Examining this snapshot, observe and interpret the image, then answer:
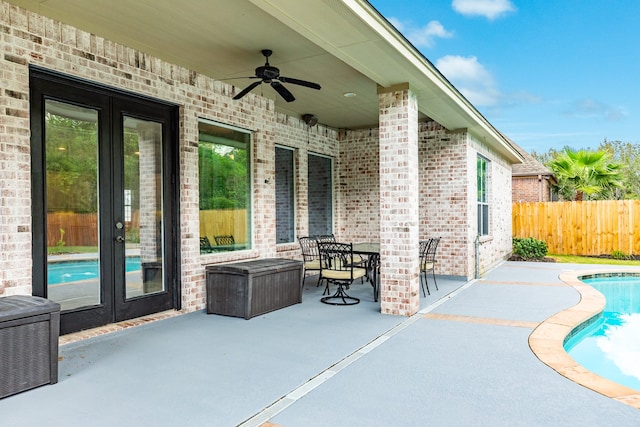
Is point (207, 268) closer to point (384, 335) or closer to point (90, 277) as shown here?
point (90, 277)

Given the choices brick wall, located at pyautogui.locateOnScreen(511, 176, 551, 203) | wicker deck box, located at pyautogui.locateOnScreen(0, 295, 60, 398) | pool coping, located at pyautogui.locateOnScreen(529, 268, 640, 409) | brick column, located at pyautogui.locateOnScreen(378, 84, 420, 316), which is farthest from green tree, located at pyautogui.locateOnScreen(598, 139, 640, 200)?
wicker deck box, located at pyautogui.locateOnScreen(0, 295, 60, 398)

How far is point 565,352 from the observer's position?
383 centimetres

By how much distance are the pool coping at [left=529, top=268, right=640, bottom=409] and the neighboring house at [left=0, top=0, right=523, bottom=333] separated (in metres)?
1.58

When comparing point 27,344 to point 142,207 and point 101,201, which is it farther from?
point 142,207

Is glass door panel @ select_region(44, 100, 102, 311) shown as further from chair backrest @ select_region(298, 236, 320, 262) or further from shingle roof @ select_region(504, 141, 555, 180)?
shingle roof @ select_region(504, 141, 555, 180)

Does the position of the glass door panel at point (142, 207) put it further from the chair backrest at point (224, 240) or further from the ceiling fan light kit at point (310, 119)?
the ceiling fan light kit at point (310, 119)

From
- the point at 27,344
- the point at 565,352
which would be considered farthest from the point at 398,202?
the point at 27,344

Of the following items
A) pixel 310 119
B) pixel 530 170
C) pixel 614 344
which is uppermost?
pixel 310 119

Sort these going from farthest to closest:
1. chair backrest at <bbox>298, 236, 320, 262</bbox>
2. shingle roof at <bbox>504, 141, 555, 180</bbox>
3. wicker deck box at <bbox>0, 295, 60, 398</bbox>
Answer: shingle roof at <bbox>504, 141, 555, 180</bbox>
chair backrest at <bbox>298, 236, 320, 262</bbox>
wicker deck box at <bbox>0, 295, 60, 398</bbox>

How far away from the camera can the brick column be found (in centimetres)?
527

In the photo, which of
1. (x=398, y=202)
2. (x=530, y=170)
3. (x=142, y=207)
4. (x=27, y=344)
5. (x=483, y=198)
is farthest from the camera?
(x=530, y=170)

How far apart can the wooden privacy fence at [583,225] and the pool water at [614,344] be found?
558cm

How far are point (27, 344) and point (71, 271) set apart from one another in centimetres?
137

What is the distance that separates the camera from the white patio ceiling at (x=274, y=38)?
140 inches
